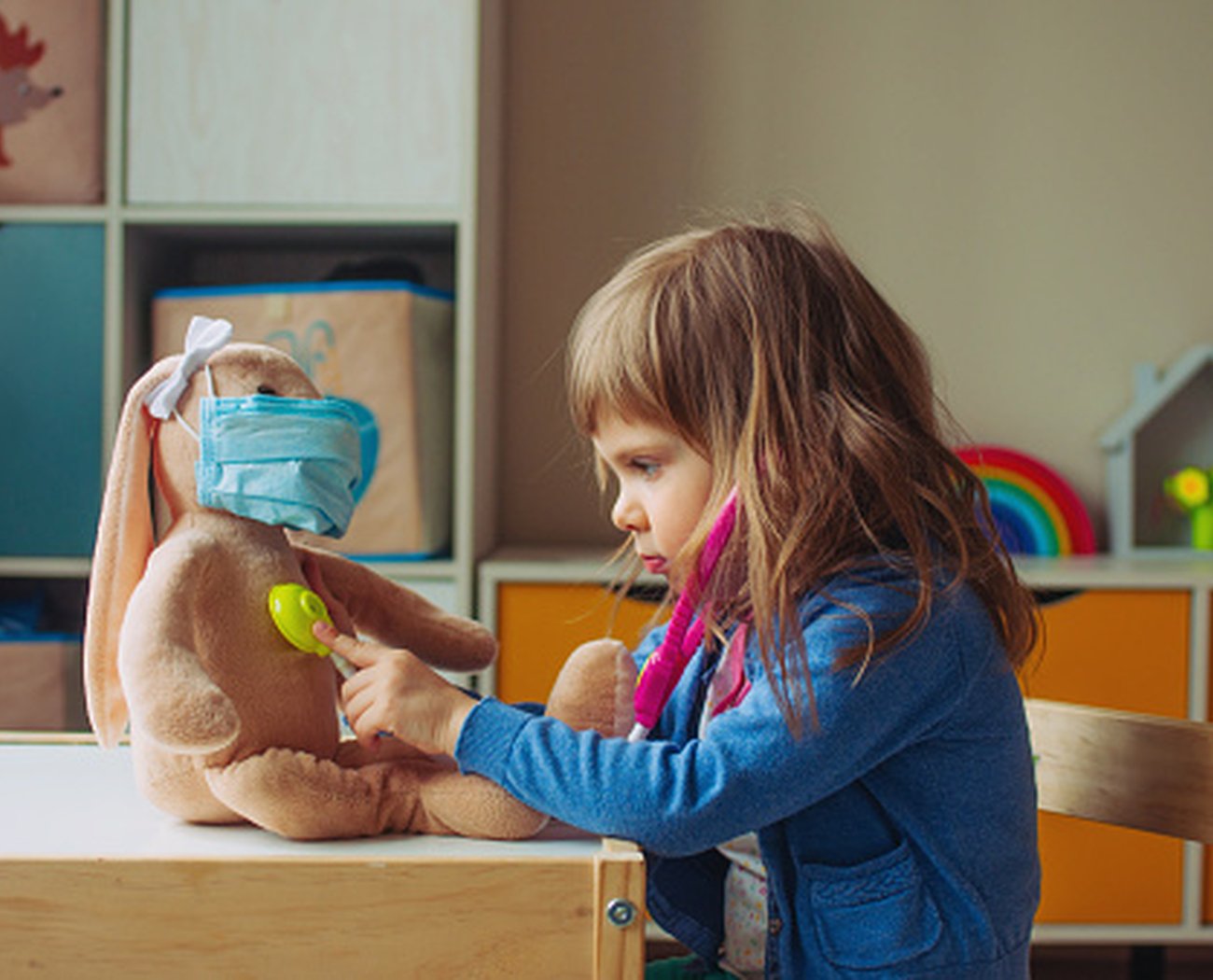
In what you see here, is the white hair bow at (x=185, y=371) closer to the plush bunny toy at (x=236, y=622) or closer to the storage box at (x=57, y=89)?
Answer: the plush bunny toy at (x=236, y=622)

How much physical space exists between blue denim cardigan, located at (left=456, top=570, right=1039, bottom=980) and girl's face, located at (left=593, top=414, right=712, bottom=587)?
3.4 inches

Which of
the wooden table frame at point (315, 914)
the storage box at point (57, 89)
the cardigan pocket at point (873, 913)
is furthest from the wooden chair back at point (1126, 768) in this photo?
the storage box at point (57, 89)

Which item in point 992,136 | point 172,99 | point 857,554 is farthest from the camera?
point 992,136

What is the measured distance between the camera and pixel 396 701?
73cm

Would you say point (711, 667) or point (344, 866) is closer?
point (344, 866)

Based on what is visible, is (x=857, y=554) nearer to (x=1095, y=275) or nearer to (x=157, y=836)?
(x=157, y=836)

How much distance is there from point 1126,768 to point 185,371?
668 mm

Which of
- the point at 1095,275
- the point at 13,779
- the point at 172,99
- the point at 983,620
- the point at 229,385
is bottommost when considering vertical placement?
the point at 13,779

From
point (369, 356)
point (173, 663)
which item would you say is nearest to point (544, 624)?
point (369, 356)

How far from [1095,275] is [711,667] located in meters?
1.41

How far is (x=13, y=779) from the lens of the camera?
837 mm

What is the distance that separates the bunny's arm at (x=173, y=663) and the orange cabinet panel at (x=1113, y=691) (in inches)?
51.7

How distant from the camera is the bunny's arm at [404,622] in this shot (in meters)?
0.87

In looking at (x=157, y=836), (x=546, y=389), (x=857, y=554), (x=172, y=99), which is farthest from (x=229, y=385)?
(x=546, y=389)
